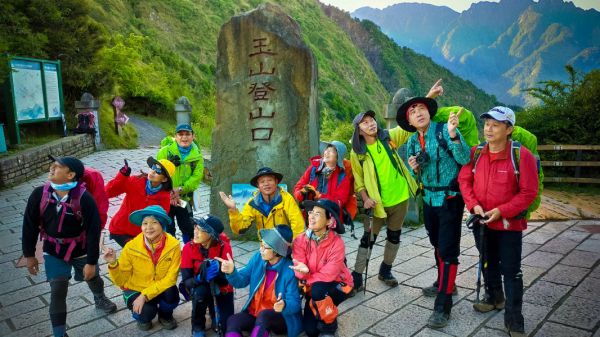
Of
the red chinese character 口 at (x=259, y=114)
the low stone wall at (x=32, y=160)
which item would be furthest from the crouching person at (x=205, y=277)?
the low stone wall at (x=32, y=160)

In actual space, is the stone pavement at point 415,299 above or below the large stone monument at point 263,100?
below

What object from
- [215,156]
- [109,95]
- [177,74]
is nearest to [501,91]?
[177,74]

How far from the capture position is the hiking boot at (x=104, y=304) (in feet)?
12.7

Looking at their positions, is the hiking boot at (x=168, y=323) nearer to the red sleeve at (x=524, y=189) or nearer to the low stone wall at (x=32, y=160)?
the red sleeve at (x=524, y=189)

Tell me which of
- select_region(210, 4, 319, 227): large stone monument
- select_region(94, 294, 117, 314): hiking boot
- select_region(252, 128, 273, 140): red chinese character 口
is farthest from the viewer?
select_region(252, 128, 273, 140): red chinese character 口

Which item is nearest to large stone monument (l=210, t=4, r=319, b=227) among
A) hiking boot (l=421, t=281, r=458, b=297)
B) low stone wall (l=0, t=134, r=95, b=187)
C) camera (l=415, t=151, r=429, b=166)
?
camera (l=415, t=151, r=429, b=166)

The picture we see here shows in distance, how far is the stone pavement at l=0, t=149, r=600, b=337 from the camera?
11.4 feet

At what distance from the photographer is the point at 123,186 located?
4102 mm

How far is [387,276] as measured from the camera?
4.39 metres

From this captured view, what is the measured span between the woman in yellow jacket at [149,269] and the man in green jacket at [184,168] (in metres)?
1.23

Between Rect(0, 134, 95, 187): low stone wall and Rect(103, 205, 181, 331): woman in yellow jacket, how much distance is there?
744 cm

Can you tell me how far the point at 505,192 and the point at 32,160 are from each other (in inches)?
421

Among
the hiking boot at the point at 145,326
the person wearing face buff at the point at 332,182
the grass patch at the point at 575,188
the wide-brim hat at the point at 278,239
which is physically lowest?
the hiking boot at the point at 145,326

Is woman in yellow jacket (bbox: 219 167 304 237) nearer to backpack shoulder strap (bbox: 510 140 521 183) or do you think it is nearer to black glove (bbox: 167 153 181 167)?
black glove (bbox: 167 153 181 167)
